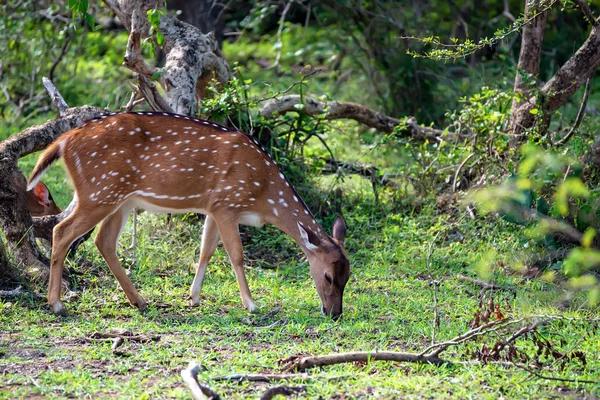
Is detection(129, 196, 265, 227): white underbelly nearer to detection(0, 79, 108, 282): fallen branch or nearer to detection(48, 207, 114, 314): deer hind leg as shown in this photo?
detection(48, 207, 114, 314): deer hind leg

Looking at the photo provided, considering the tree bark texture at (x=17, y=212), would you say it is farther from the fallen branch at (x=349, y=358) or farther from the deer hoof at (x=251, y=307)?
the fallen branch at (x=349, y=358)

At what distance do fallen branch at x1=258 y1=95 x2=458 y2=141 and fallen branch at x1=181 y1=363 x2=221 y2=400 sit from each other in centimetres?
425

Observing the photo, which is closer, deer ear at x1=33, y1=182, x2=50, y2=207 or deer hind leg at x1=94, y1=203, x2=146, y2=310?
deer hind leg at x1=94, y1=203, x2=146, y2=310

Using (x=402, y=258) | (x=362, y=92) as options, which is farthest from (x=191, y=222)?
(x=362, y=92)

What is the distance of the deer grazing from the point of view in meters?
6.34

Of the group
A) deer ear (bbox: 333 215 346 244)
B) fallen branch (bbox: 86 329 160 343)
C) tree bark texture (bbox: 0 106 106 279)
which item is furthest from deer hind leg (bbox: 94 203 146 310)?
deer ear (bbox: 333 215 346 244)

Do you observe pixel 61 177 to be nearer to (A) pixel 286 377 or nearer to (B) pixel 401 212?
(B) pixel 401 212

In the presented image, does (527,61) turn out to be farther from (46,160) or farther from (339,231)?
(46,160)

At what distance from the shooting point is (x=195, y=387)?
4.28 metres

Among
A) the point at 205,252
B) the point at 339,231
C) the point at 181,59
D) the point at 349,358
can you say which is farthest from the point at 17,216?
the point at 349,358

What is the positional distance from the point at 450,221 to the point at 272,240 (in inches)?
67.9

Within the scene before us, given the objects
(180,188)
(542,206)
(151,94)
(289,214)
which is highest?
(151,94)

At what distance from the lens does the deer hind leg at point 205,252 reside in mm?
6625

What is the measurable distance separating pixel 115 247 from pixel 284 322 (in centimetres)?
146
